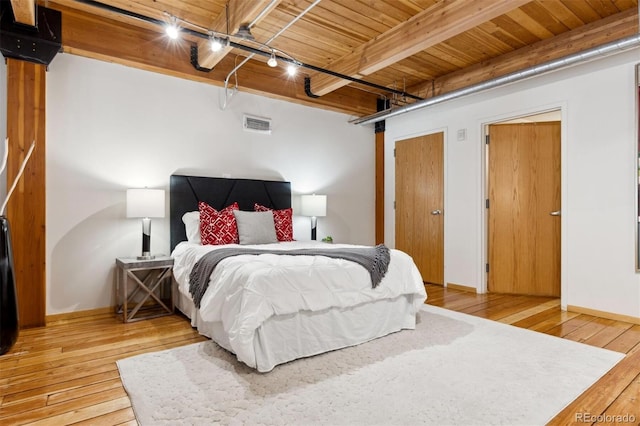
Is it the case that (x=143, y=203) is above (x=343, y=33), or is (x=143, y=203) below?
below

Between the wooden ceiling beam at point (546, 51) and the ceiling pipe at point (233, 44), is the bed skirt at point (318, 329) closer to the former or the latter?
the ceiling pipe at point (233, 44)

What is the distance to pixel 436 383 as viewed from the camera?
2.12 metres

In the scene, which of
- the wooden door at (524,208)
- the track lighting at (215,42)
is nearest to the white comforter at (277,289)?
the track lighting at (215,42)

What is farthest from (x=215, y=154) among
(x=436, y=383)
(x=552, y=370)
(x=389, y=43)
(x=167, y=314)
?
(x=552, y=370)

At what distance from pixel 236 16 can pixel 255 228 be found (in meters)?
2.01

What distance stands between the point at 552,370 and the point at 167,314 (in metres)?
3.27

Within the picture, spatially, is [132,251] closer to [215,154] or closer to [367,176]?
[215,154]

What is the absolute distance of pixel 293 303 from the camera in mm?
2375

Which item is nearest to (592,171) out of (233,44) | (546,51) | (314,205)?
(546,51)

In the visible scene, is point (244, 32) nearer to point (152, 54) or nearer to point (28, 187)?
point (152, 54)

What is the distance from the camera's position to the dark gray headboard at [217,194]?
399 centimetres

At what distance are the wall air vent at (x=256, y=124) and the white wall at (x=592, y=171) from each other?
2.73 metres

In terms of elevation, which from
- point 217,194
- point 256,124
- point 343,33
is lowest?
point 217,194

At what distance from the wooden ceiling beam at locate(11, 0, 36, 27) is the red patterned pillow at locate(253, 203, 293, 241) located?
8.62 feet
